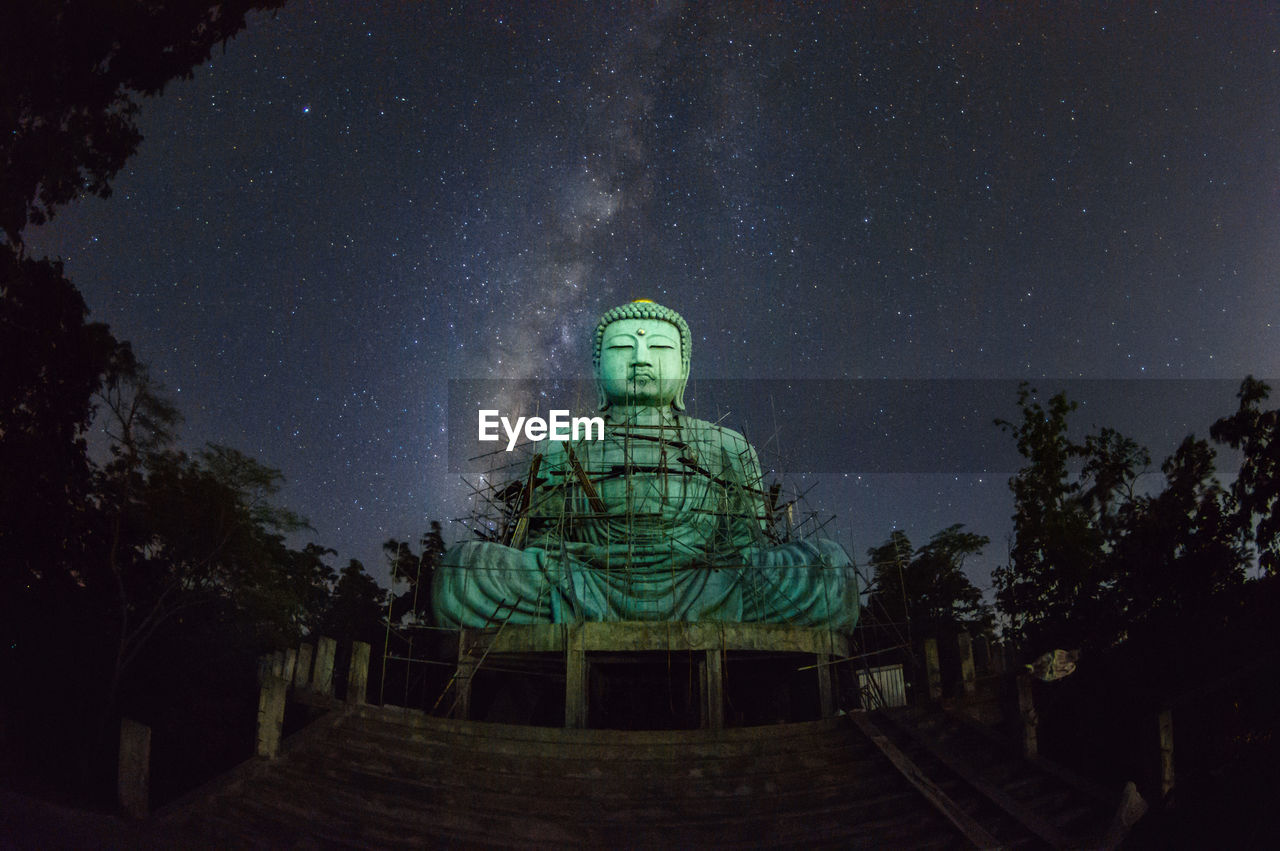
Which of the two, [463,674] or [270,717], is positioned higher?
[463,674]

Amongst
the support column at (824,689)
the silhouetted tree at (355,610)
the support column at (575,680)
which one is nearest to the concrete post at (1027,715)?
the support column at (824,689)

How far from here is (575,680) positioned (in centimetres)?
1237

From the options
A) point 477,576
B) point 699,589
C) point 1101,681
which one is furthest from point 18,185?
point 1101,681

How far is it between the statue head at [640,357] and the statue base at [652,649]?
5636 millimetres

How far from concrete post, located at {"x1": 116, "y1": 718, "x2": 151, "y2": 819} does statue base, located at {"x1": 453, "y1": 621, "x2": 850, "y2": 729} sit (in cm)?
490

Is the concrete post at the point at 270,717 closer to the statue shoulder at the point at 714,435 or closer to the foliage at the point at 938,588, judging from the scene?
the statue shoulder at the point at 714,435

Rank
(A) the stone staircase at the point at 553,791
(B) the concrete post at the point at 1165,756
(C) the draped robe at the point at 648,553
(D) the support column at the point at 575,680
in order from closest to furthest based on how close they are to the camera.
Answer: (A) the stone staircase at the point at 553,791 < (B) the concrete post at the point at 1165,756 < (D) the support column at the point at 575,680 < (C) the draped robe at the point at 648,553

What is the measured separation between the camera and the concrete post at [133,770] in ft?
24.8

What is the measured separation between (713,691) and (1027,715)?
4241mm

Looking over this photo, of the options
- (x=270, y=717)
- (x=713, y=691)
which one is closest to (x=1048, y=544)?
(x=713, y=691)

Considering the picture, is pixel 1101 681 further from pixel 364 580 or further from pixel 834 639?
pixel 364 580

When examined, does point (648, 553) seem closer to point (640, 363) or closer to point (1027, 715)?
point (640, 363)

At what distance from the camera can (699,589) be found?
14484 mm

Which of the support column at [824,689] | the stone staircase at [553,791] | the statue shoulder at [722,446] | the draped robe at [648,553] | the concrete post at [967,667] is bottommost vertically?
the stone staircase at [553,791]
